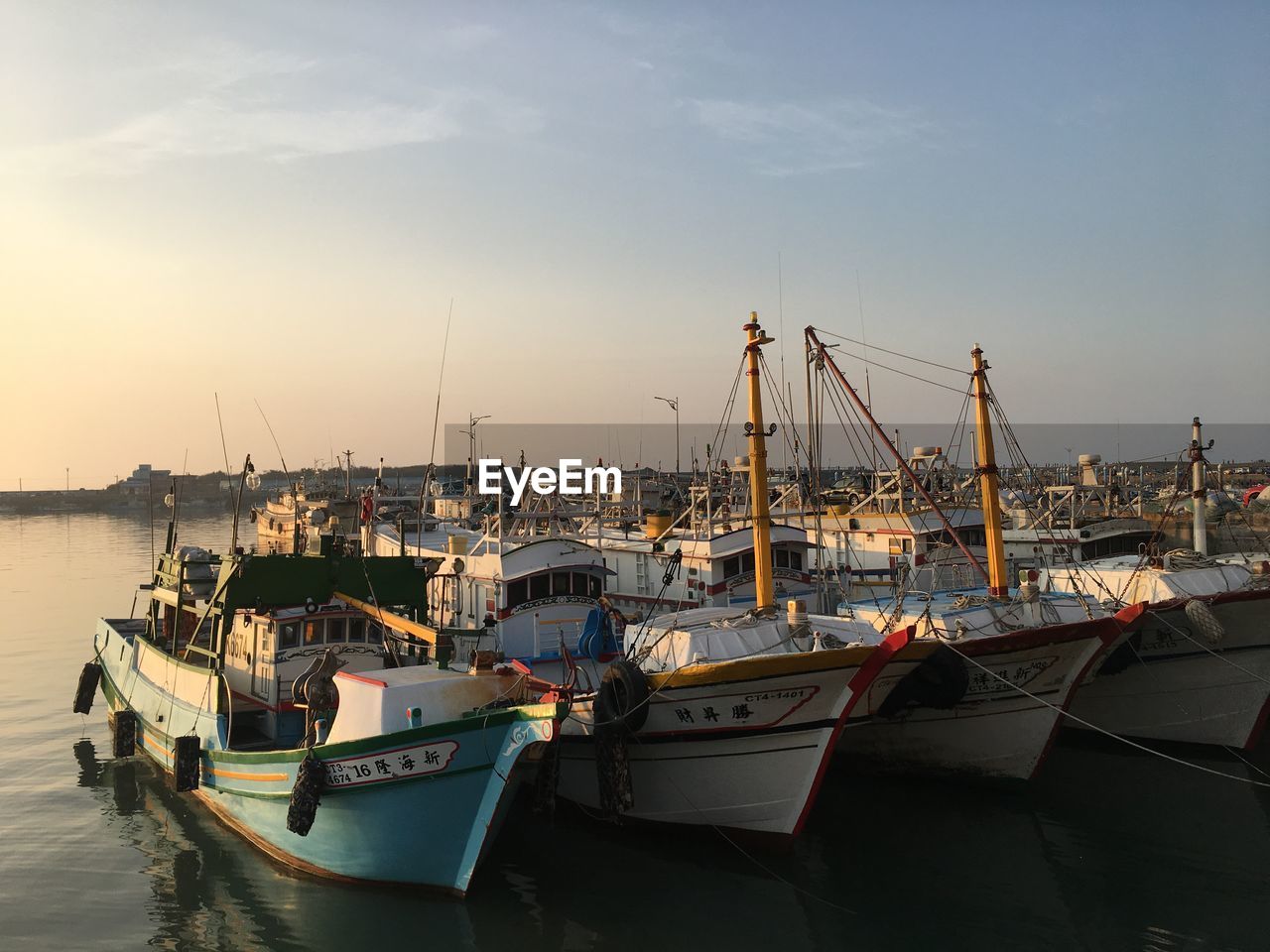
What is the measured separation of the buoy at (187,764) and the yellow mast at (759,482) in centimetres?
1057

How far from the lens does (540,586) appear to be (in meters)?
22.8

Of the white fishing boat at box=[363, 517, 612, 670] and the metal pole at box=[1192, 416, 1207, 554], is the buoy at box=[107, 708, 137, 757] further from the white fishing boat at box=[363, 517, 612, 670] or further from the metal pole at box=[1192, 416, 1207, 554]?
the metal pole at box=[1192, 416, 1207, 554]

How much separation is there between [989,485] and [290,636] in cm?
1497

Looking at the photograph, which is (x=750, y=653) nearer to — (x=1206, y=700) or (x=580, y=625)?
(x=580, y=625)

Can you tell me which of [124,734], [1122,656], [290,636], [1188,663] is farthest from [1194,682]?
[124,734]

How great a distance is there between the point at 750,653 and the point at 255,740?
9.97 metres

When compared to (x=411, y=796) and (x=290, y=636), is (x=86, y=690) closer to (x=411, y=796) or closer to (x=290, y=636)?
(x=290, y=636)

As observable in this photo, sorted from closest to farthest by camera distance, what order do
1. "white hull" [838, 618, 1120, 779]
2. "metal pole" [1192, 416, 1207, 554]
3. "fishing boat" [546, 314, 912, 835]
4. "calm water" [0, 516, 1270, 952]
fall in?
"calm water" [0, 516, 1270, 952]
"fishing boat" [546, 314, 912, 835]
"white hull" [838, 618, 1120, 779]
"metal pole" [1192, 416, 1207, 554]

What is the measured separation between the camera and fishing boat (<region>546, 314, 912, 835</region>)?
1493 centimetres

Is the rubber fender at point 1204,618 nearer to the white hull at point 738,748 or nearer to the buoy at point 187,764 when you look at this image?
the white hull at point 738,748

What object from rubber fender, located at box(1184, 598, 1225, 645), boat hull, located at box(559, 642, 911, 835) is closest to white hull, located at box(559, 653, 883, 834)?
boat hull, located at box(559, 642, 911, 835)

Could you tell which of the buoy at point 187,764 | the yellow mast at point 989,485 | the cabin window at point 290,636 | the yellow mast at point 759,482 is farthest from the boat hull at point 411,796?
the yellow mast at point 989,485

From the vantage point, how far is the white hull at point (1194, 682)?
2067 centimetres

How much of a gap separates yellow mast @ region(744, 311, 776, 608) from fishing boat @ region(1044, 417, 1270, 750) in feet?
23.6
